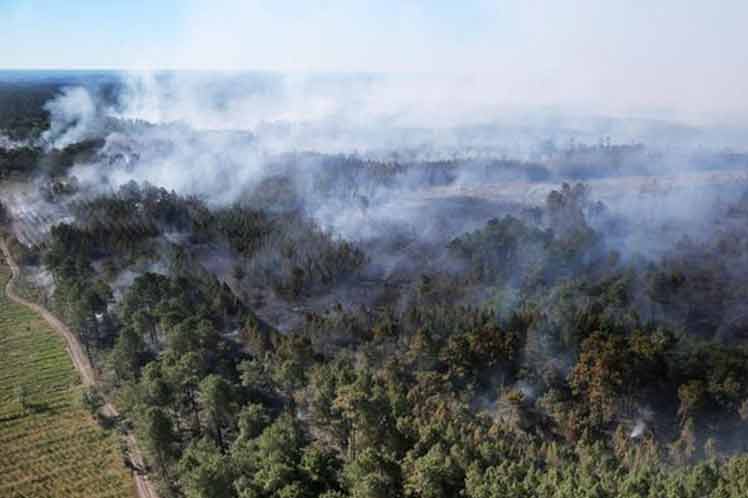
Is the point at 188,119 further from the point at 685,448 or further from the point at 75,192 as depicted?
the point at 685,448

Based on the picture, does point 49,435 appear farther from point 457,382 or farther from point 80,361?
point 457,382

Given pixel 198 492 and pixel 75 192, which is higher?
pixel 75 192

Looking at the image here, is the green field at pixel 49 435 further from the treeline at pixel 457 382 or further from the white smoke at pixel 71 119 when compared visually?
the white smoke at pixel 71 119

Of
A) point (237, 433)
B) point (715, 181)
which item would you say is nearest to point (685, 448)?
point (237, 433)

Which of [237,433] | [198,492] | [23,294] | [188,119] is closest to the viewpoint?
[198,492]

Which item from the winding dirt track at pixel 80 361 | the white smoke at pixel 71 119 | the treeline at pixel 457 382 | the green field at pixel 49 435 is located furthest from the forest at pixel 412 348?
the white smoke at pixel 71 119

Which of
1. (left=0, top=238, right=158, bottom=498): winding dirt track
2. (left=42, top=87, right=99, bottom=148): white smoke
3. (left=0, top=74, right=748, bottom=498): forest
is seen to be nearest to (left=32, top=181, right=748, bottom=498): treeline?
(left=0, top=74, right=748, bottom=498): forest
